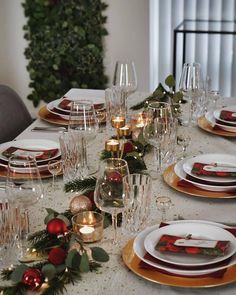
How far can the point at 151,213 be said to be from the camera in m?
1.62

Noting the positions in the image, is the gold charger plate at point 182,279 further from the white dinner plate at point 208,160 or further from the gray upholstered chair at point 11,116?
the gray upholstered chair at point 11,116

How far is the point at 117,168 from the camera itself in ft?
4.72

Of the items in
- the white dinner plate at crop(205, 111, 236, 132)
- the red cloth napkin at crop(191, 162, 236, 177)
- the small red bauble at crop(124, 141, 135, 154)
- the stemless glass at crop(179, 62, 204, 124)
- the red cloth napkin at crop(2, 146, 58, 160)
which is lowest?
the red cloth napkin at crop(191, 162, 236, 177)

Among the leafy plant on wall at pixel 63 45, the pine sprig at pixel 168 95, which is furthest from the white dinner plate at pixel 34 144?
the leafy plant on wall at pixel 63 45

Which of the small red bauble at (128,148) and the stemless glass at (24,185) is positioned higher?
the stemless glass at (24,185)

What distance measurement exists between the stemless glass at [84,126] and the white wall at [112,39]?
2324 millimetres

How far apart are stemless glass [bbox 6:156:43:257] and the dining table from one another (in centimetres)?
8

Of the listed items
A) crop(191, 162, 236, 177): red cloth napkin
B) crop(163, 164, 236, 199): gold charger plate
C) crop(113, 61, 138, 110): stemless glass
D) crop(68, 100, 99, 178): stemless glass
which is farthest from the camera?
crop(113, 61, 138, 110): stemless glass

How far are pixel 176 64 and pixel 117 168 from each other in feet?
10.3

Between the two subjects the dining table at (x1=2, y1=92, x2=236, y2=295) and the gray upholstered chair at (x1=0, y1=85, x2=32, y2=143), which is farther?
the gray upholstered chair at (x1=0, y1=85, x2=32, y2=143)

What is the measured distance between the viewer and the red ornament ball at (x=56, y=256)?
1322 millimetres

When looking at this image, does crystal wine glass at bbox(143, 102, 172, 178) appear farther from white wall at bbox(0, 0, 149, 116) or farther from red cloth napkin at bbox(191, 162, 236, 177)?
white wall at bbox(0, 0, 149, 116)

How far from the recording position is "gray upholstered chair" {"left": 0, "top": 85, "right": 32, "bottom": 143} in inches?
101

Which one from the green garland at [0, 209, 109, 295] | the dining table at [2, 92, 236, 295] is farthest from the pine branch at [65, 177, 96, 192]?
the green garland at [0, 209, 109, 295]
